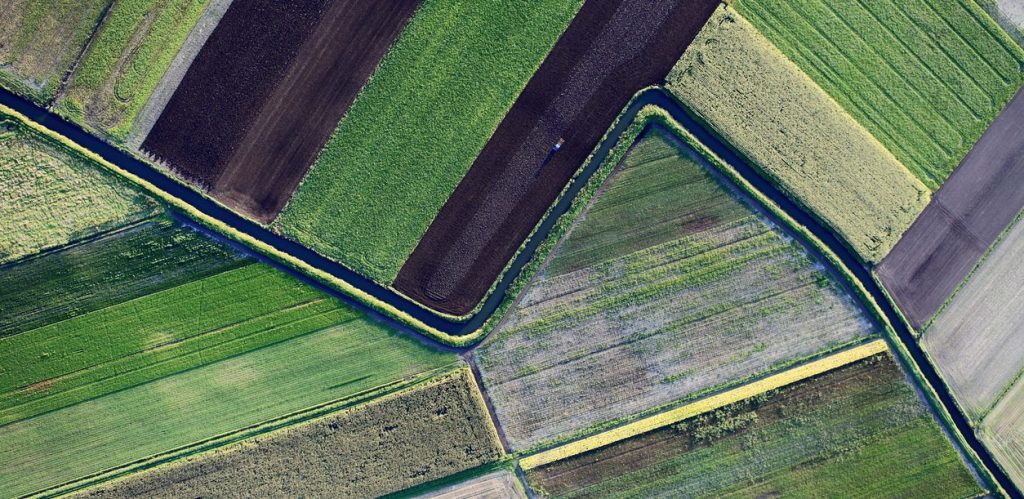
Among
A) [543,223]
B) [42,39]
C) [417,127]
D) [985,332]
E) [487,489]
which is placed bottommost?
[487,489]

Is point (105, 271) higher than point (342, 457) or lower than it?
higher

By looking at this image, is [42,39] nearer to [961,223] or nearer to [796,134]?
[796,134]

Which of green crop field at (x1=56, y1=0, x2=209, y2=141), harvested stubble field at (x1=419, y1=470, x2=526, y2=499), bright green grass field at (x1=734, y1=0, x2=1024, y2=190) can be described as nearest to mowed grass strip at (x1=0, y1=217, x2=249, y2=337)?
green crop field at (x1=56, y1=0, x2=209, y2=141)

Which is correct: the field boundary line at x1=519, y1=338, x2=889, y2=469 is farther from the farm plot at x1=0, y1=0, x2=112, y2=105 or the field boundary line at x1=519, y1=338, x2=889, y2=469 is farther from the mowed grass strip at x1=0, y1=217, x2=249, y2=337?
the farm plot at x1=0, y1=0, x2=112, y2=105

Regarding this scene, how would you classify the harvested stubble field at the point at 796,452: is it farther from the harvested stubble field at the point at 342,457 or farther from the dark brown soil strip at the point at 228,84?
the dark brown soil strip at the point at 228,84

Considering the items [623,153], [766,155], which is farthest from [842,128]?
[623,153]

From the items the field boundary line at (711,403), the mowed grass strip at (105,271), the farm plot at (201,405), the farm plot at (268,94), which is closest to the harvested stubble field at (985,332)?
the field boundary line at (711,403)

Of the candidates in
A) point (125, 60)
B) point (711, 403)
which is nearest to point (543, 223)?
point (711, 403)
